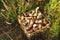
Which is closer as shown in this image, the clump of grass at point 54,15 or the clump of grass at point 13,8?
the clump of grass at point 54,15

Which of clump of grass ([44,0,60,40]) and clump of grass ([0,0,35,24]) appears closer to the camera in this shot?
clump of grass ([44,0,60,40])

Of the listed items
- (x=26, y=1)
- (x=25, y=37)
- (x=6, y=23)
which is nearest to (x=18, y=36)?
(x=25, y=37)

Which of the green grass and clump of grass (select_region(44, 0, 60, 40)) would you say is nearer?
clump of grass (select_region(44, 0, 60, 40))

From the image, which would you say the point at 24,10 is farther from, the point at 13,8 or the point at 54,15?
the point at 54,15

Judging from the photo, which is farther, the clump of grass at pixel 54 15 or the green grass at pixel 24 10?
the green grass at pixel 24 10

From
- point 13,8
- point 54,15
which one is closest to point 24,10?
point 13,8

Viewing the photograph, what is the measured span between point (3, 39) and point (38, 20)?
0.41 m

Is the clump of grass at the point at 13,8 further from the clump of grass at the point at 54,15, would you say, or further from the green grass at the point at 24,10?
the clump of grass at the point at 54,15

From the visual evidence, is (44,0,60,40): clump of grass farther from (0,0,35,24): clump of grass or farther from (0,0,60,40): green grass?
(0,0,35,24): clump of grass

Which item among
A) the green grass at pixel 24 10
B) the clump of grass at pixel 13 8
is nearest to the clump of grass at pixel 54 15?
the green grass at pixel 24 10

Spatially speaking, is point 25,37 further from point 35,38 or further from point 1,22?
point 1,22

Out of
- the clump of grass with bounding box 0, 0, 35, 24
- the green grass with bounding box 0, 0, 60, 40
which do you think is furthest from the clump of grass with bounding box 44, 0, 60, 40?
the clump of grass with bounding box 0, 0, 35, 24

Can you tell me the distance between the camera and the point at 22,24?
1.83 m

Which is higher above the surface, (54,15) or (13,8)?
(13,8)
